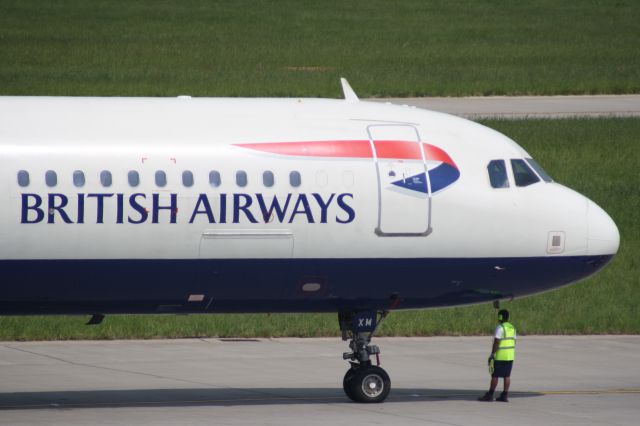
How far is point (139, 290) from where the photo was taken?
71.0 feet

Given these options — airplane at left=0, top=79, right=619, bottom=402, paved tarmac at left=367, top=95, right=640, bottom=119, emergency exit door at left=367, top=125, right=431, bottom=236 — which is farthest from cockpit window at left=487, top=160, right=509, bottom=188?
paved tarmac at left=367, top=95, right=640, bottom=119

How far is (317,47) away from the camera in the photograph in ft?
250

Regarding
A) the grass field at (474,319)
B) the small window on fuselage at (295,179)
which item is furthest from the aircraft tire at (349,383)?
the grass field at (474,319)

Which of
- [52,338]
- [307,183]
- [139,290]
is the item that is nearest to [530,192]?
[307,183]

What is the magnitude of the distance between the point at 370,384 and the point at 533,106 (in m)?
36.8

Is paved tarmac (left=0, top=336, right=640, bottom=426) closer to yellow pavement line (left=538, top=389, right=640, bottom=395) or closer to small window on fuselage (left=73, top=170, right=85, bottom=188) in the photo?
yellow pavement line (left=538, top=389, right=640, bottom=395)

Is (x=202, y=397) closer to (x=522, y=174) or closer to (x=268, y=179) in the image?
(x=268, y=179)

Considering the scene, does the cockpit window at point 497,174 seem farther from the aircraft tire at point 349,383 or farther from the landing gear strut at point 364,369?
the aircraft tire at point 349,383

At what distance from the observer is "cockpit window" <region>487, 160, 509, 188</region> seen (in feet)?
75.8

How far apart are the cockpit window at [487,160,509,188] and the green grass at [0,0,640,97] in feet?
116

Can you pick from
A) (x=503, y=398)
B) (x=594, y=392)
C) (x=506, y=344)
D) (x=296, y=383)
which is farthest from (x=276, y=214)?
(x=594, y=392)

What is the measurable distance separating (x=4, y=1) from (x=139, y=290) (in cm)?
7068

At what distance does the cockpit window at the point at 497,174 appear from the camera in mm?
23109

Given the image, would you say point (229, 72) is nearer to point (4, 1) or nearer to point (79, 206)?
point (4, 1)
